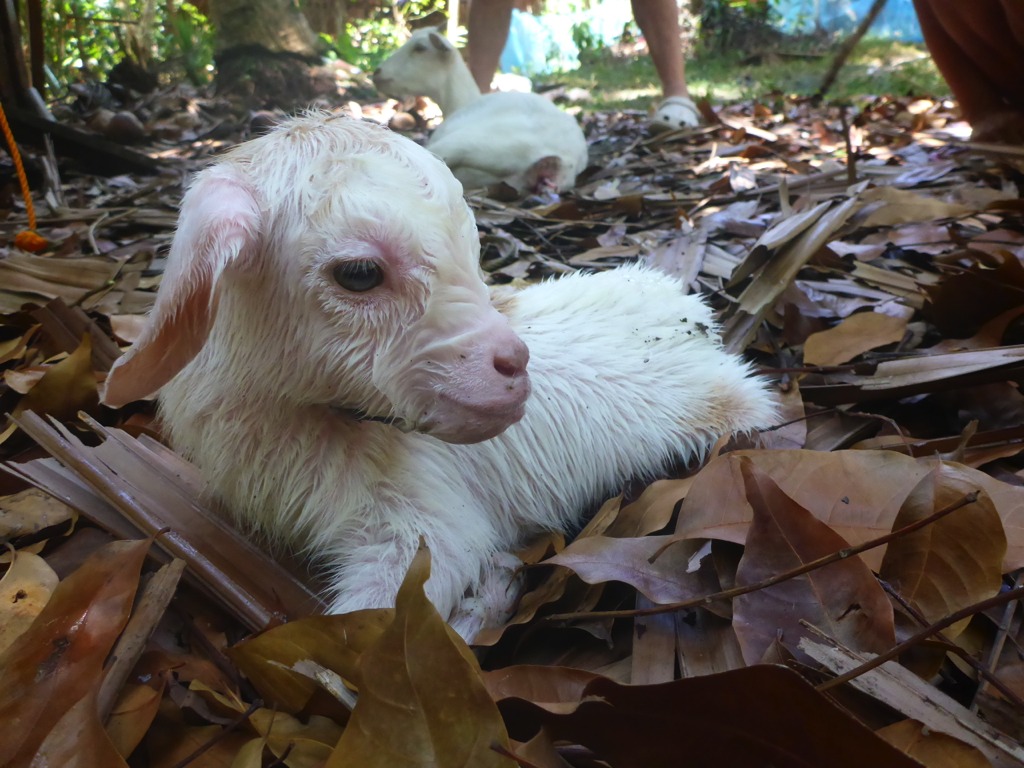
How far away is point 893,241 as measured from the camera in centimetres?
261

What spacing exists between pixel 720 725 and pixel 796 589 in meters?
0.30

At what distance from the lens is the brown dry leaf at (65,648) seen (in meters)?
1.04

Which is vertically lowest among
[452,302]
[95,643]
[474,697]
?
[95,643]

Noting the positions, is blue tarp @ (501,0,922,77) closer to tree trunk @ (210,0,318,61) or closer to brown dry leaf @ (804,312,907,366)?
tree trunk @ (210,0,318,61)

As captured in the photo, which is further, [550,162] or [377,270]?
[550,162]

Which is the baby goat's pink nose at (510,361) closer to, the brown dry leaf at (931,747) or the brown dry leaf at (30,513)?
the brown dry leaf at (931,747)

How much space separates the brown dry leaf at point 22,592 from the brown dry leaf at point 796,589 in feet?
3.92

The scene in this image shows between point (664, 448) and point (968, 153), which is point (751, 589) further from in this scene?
point (968, 153)

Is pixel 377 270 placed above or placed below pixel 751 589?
above

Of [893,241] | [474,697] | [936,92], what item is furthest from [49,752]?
[936,92]

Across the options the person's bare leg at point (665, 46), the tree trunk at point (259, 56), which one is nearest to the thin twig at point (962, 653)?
the person's bare leg at point (665, 46)

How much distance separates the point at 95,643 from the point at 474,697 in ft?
2.26

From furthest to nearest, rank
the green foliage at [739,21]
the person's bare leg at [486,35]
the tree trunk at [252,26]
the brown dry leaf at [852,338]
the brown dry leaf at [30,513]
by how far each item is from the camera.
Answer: the green foliage at [739,21] → the tree trunk at [252,26] → the person's bare leg at [486,35] → the brown dry leaf at [852,338] → the brown dry leaf at [30,513]

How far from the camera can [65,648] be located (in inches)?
44.9
